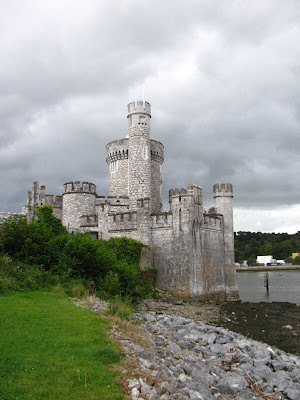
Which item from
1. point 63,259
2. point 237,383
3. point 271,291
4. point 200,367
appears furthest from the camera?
point 271,291

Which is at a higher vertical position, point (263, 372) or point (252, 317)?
point (263, 372)

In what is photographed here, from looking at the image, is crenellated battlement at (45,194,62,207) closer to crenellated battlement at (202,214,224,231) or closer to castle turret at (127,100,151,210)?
castle turret at (127,100,151,210)

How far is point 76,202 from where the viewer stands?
1252 inches

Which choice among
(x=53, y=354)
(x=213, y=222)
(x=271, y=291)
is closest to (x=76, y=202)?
(x=213, y=222)

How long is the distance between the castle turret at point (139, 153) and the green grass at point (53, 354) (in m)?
19.6

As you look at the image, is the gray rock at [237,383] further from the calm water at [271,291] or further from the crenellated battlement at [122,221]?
the calm water at [271,291]

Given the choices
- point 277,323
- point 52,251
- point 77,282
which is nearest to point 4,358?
point 77,282

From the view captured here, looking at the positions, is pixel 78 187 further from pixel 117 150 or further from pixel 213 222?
pixel 213 222

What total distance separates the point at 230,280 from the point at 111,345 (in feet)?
74.0

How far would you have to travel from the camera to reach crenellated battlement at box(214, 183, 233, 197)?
32709 millimetres

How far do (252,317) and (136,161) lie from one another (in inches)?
625

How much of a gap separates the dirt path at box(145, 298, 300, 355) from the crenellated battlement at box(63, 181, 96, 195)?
12299 mm

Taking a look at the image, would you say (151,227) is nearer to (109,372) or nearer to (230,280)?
(230,280)

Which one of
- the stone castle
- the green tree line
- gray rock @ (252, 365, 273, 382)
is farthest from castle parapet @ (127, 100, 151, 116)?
gray rock @ (252, 365, 273, 382)
